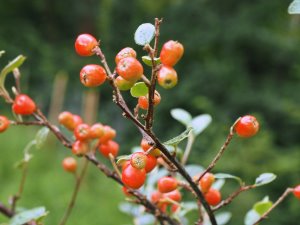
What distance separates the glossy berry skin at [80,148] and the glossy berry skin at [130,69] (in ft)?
0.77

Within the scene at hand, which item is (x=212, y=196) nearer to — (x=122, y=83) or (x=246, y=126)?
(x=246, y=126)

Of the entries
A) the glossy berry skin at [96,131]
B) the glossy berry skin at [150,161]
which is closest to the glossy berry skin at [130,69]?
the glossy berry skin at [150,161]

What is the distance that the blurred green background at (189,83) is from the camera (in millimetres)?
→ 3906

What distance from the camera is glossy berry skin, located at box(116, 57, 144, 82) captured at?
43cm

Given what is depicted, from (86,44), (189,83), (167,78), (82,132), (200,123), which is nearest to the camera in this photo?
(167,78)

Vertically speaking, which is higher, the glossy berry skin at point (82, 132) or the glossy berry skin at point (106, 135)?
the glossy berry skin at point (106, 135)

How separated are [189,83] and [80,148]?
4.84m

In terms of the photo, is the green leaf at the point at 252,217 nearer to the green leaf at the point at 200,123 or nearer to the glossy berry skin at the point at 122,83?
the green leaf at the point at 200,123

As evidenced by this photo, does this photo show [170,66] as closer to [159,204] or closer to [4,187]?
[159,204]

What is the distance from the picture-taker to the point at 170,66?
0.43 meters

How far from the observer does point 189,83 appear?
5.43 m

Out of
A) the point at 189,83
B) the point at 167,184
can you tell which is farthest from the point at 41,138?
the point at 189,83

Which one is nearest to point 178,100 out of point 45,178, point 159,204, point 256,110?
point 256,110

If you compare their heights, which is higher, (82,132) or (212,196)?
(82,132)
